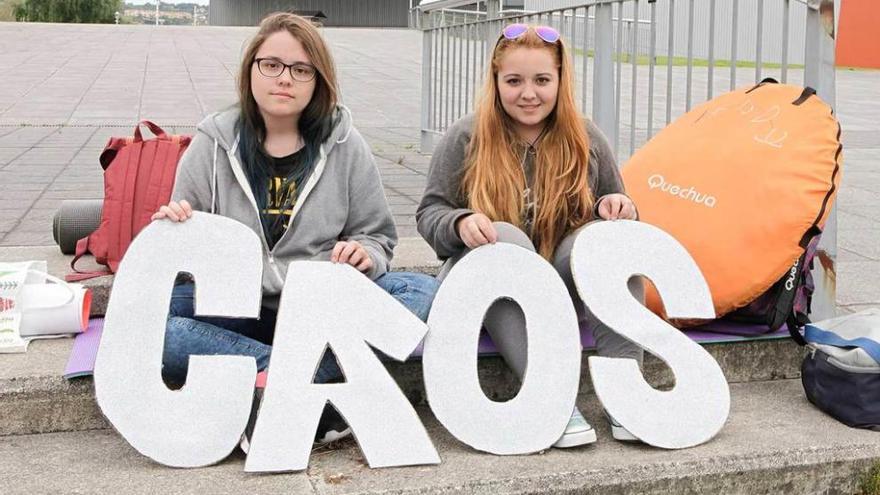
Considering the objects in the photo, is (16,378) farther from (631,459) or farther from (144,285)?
(631,459)

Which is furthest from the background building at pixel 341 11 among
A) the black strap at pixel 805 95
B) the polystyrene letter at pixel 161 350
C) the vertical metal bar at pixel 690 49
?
the polystyrene letter at pixel 161 350

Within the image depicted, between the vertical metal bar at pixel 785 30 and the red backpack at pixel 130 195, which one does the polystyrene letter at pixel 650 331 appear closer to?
the vertical metal bar at pixel 785 30

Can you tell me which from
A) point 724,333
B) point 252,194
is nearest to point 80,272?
point 252,194

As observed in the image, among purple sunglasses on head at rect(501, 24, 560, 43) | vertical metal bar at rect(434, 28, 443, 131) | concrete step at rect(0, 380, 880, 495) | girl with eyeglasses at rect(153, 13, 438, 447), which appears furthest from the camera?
vertical metal bar at rect(434, 28, 443, 131)

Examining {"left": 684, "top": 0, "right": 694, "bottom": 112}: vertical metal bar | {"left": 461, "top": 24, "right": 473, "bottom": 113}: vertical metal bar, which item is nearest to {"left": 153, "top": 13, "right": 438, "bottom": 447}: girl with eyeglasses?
{"left": 684, "top": 0, "right": 694, "bottom": 112}: vertical metal bar

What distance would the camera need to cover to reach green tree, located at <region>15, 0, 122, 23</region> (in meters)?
45.8

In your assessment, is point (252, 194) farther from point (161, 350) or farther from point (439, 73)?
point (439, 73)

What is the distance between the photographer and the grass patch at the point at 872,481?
2.96 m

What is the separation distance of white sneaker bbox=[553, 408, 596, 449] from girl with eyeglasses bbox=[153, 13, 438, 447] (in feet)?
1.91

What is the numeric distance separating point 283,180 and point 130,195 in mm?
788

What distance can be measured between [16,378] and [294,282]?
0.87 meters

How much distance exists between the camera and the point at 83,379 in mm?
3020

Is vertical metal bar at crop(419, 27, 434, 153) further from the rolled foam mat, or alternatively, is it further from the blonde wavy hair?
the blonde wavy hair

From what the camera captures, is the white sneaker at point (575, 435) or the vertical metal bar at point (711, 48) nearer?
the white sneaker at point (575, 435)
